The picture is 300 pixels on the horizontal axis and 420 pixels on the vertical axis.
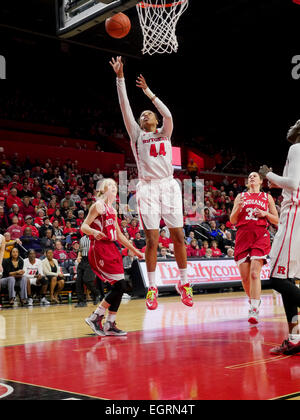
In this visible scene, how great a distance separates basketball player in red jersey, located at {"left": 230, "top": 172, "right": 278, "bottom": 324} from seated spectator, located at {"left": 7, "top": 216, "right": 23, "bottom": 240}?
6.75 m

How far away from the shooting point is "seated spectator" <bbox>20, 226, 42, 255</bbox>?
463 inches

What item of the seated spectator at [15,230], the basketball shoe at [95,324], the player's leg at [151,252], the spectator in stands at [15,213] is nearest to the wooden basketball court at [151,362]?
the basketball shoe at [95,324]

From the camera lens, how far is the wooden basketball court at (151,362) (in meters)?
3.06

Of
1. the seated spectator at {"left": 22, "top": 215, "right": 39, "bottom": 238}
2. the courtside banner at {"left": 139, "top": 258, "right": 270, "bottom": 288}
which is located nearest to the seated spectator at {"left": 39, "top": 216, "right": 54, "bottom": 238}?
the seated spectator at {"left": 22, "top": 215, "right": 39, "bottom": 238}

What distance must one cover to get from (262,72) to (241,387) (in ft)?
74.6

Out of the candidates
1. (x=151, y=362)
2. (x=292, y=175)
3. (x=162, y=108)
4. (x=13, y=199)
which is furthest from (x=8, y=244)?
(x=292, y=175)

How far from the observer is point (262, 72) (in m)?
23.9

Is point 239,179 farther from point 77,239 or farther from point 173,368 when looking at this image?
point 173,368

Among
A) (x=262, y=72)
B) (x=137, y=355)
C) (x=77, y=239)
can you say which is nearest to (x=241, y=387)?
(x=137, y=355)

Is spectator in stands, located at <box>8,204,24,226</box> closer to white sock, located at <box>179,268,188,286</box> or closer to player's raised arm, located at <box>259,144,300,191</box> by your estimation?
white sock, located at <box>179,268,188,286</box>

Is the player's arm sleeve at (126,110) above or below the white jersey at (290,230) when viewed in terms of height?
above

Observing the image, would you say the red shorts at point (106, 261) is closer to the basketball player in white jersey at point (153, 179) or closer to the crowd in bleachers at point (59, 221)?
the basketball player in white jersey at point (153, 179)

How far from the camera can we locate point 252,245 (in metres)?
6.51

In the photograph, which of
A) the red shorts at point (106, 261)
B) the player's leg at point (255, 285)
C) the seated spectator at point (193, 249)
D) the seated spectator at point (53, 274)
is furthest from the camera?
the seated spectator at point (193, 249)
